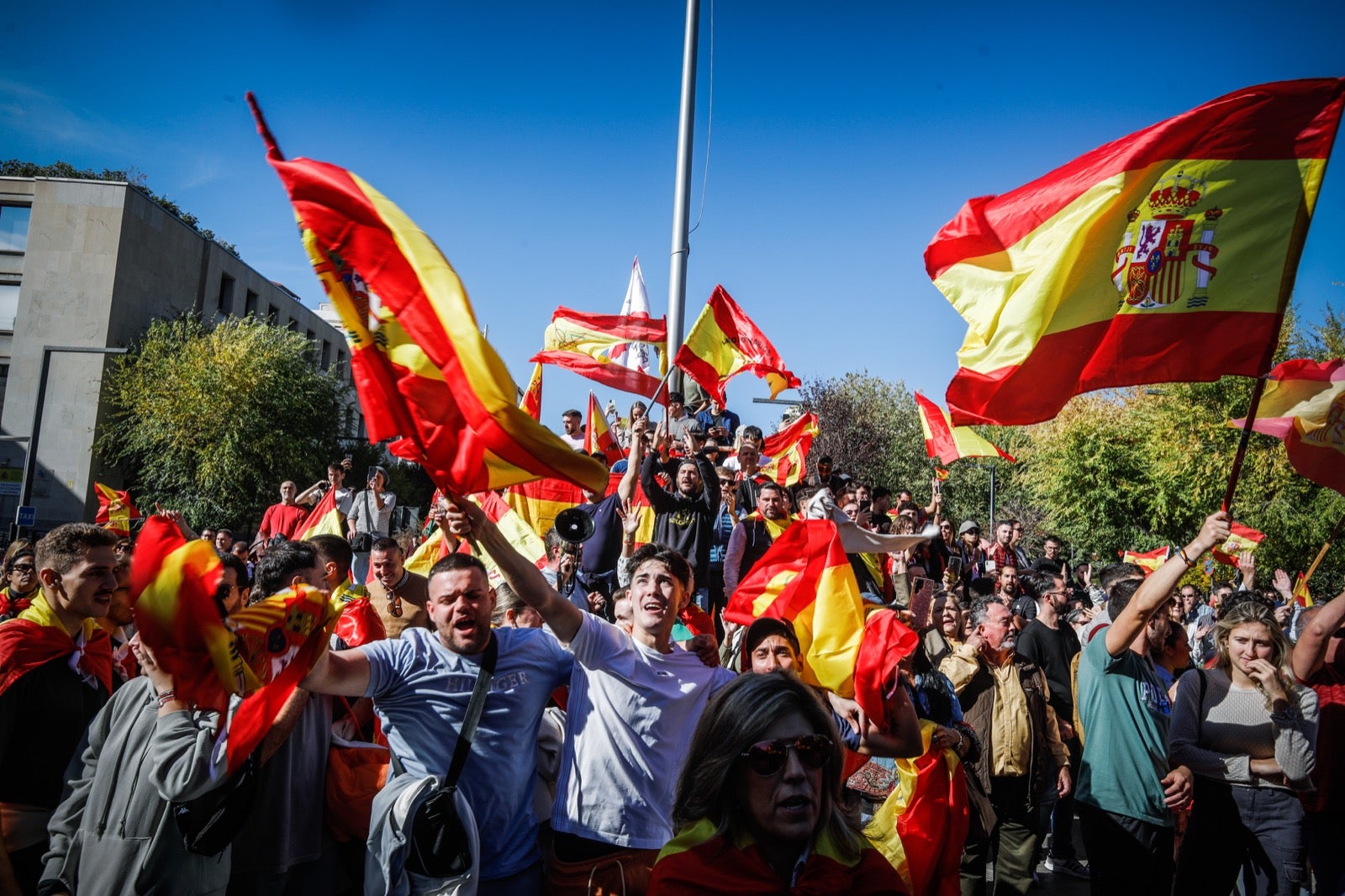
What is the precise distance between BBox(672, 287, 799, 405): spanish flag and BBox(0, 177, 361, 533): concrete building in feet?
114

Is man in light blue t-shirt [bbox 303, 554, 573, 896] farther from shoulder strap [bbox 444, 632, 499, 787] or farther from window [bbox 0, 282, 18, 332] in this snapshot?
window [bbox 0, 282, 18, 332]

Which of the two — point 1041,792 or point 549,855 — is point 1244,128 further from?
point 549,855

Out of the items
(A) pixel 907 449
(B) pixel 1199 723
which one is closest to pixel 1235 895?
(B) pixel 1199 723

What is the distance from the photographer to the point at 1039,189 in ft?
16.4

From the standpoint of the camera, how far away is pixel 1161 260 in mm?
4715

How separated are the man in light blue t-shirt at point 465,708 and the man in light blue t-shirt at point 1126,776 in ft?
10.3

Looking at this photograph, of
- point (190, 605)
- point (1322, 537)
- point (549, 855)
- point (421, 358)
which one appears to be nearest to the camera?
point (190, 605)

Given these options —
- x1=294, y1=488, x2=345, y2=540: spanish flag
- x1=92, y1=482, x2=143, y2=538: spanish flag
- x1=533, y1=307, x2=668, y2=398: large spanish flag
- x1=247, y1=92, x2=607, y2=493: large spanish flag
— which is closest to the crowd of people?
x1=247, y1=92, x2=607, y2=493: large spanish flag

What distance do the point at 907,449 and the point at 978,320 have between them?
127 feet

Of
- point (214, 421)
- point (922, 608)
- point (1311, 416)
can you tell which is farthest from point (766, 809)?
point (214, 421)

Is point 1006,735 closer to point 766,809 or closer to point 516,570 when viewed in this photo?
point 516,570

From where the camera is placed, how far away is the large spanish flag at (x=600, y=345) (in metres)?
10.2

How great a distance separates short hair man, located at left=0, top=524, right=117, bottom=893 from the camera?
4.07 metres

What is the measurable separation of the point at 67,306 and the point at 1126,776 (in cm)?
4438
